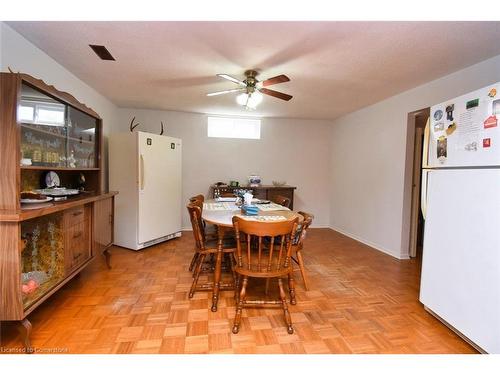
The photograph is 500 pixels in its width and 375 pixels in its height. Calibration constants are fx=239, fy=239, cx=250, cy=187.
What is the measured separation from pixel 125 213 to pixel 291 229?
2.71m

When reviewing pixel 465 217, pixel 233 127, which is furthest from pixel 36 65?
pixel 465 217

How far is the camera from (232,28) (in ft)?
5.89

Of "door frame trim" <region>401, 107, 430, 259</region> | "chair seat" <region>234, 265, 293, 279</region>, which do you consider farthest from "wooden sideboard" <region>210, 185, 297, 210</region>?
"chair seat" <region>234, 265, 293, 279</region>

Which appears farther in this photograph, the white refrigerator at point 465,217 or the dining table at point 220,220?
the dining table at point 220,220

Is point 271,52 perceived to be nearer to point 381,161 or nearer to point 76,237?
point 76,237

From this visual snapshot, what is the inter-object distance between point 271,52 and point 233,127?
8.70 feet

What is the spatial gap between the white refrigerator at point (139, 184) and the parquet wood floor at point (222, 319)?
705 mm

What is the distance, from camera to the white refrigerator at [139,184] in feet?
10.9

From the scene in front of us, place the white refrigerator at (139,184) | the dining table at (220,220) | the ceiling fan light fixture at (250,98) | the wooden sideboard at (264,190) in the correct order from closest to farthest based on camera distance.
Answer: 1. the dining table at (220,220)
2. the ceiling fan light fixture at (250,98)
3. the white refrigerator at (139,184)
4. the wooden sideboard at (264,190)

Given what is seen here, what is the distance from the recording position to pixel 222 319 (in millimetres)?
1838

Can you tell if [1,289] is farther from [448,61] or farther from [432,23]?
[448,61]

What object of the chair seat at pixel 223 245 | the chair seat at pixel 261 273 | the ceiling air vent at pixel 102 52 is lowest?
the chair seat at pixel 261 273

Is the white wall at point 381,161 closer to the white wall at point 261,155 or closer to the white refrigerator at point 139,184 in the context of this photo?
the white wall at point 261,155

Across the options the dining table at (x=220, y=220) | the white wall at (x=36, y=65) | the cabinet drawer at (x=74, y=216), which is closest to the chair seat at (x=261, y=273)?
the dining table at (x=220, y=220)
